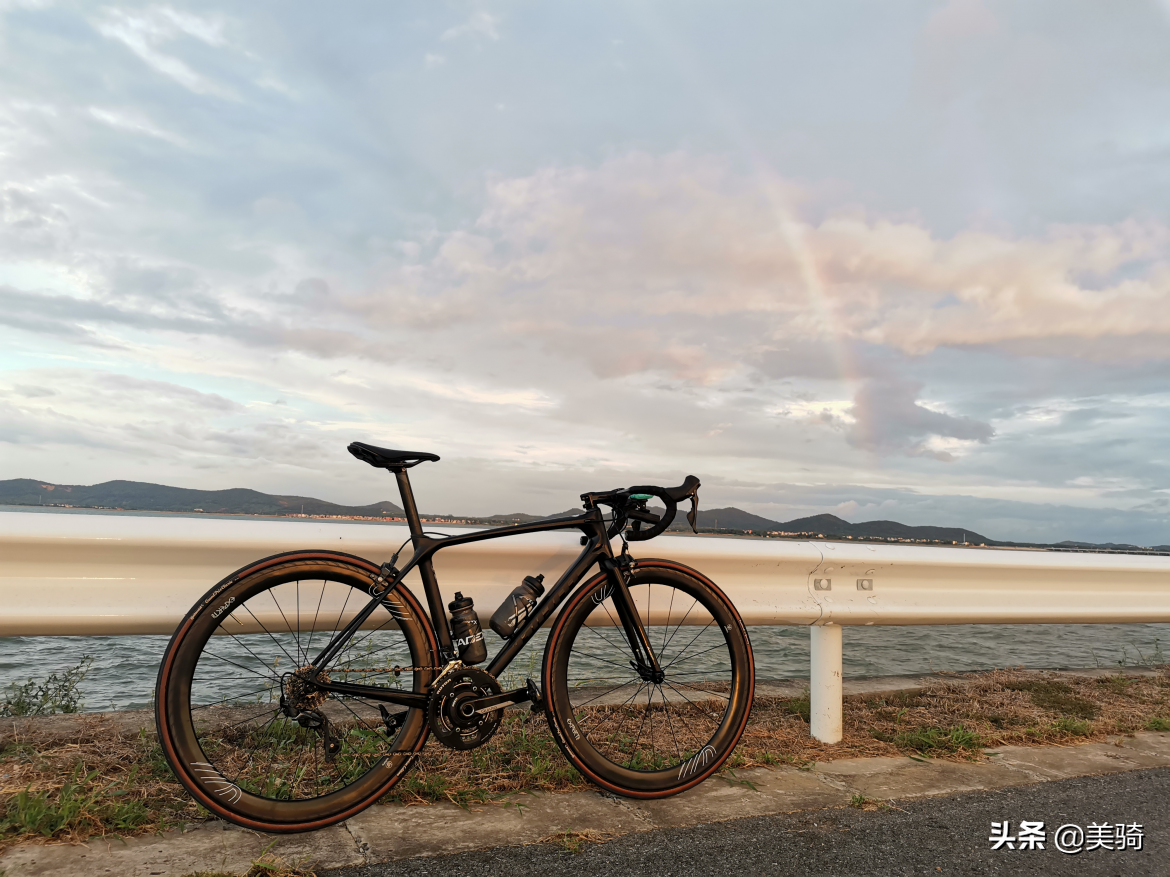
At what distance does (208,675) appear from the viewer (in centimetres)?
436

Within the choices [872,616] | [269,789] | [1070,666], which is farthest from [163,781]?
[1070,666]

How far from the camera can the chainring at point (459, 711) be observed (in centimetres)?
278

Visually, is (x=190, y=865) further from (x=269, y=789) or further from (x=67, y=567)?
(x=67, y=567)

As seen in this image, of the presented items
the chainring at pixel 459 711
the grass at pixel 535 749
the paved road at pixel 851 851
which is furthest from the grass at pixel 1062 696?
the chainring at pixel 459 711

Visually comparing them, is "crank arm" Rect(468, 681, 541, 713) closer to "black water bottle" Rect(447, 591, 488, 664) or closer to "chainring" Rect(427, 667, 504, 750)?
"chainring" Rect(427, 667, 504, 750)

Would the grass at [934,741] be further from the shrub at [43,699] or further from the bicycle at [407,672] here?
the shrub at [43,699]

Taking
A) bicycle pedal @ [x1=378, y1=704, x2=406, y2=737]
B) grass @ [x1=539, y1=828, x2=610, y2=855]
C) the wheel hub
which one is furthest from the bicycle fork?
the wheel hub

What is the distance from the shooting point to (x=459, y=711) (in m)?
2.80

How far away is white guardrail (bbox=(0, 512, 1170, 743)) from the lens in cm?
273

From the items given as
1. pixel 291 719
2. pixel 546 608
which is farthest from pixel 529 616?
pixel 291 719

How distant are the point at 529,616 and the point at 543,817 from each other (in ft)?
2.50

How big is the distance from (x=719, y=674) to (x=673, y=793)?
192 cm

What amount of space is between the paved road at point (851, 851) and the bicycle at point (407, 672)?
46cm

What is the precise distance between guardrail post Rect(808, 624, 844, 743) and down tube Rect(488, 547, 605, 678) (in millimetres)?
1384
